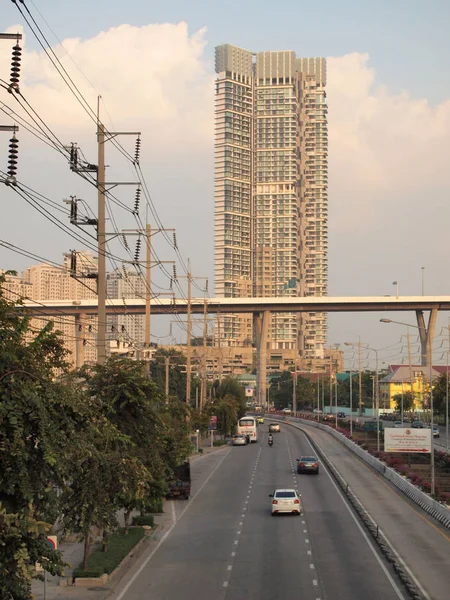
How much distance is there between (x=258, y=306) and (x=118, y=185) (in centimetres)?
15654

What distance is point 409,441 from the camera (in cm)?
6562

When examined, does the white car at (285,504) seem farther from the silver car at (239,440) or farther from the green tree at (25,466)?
the silver car at (239,440)

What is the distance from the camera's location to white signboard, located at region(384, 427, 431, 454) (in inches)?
2579

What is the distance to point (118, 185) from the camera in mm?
34156

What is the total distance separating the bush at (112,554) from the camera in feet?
94.7

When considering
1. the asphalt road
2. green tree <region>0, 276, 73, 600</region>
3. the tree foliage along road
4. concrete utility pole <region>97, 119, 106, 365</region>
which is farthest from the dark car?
green tree <region>0, 276, 73, 600</region>

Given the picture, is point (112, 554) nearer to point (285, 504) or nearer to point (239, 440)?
point (285, 504)

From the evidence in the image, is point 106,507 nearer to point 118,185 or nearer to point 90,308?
point 118,185

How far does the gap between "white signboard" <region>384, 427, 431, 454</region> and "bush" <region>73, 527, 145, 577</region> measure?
3160cm

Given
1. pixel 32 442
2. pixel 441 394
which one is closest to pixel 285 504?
pixel 32 442

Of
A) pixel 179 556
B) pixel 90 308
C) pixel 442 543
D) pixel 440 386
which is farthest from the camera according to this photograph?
pixel 90 308

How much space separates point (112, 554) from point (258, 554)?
5.18 metres

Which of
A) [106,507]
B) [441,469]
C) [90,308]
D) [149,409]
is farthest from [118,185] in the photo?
[90,308]

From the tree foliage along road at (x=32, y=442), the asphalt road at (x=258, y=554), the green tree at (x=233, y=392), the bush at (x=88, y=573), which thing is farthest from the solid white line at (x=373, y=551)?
the green tree at (x=233, y=392)
